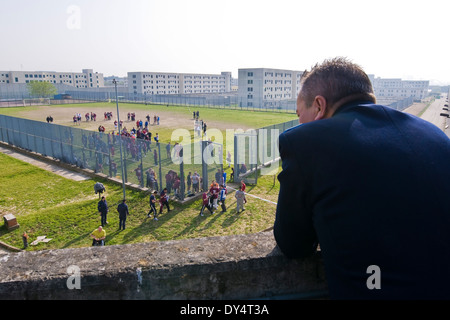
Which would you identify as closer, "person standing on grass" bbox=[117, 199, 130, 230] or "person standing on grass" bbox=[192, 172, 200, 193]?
"person standing on grass" bbox=[117, 199, 130, 230]

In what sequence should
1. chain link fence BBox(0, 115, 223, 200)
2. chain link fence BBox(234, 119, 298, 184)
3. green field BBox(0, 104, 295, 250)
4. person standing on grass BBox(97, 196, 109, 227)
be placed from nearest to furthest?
green field BBox(0, 104, 295, 250), person standing on grass BBox(97, 196, 109, 227), chain link fence BBox(0, 115, 223, 200), chain link fence BBox(234, 119, 298, 184)

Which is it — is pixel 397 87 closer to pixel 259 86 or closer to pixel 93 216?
pixel 259 86

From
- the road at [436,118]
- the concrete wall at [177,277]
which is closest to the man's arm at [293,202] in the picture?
the concrete wall at [177,277]

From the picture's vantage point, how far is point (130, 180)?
63.2ft

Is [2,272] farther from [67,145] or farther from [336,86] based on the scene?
[67,145]

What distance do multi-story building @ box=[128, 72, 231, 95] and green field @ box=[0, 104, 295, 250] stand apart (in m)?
88.6

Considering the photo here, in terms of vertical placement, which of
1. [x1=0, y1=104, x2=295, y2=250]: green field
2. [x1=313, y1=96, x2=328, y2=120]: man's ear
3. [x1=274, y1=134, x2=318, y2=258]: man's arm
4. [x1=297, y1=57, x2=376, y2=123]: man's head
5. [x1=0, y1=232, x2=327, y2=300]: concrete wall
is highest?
[x1=297, y1=57, x2=376, y2=123]: man's head

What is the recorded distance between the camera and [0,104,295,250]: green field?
43.6ft

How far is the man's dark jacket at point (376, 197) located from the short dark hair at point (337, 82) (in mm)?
257

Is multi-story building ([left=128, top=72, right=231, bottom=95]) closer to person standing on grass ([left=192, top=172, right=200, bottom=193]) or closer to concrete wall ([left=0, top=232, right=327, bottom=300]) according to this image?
person standing on grass ([left=192, top=172, right=200, bottom=193])

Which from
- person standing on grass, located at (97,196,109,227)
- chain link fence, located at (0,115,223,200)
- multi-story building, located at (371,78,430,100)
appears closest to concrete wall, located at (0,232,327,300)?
person standing on grass, located at (97,196,109,227)

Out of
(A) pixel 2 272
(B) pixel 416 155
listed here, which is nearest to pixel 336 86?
(B) pixel 416 155

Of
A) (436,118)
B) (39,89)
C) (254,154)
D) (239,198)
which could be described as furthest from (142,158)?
(39,89)

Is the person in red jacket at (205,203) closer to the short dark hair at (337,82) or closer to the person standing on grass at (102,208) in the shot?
the person standing on grass at (102,208)
